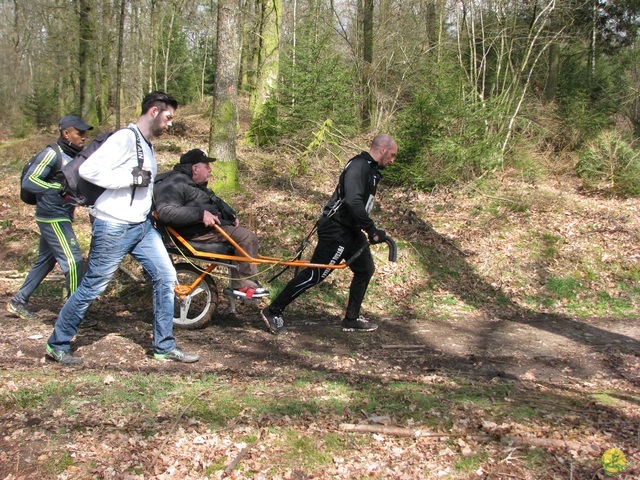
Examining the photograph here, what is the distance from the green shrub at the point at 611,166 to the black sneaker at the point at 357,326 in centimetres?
758

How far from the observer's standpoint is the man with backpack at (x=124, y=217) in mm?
4359

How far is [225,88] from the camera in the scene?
927 centimetres

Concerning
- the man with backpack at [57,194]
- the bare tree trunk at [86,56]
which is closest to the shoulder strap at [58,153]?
the man with backpack at [57,194]

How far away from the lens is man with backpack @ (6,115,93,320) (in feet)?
18.4

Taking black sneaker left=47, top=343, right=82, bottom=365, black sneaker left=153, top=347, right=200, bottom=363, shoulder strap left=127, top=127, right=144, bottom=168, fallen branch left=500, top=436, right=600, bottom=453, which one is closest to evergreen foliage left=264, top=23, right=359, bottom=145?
shoulder strap left=127, top=127, right=144, bottom=168

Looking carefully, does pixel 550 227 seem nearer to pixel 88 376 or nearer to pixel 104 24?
pixel 88 376

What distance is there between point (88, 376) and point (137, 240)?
1162 millimetres

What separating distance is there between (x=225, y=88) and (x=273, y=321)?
4784mm

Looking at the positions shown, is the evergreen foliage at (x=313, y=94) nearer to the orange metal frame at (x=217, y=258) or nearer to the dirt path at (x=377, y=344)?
the dirt path at (x=377, y=344)

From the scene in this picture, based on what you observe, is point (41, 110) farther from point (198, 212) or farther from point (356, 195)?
point (356, 195)

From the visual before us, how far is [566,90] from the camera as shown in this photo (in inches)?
644

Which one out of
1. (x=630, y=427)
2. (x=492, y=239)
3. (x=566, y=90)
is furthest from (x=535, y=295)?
(x=566, y=90)

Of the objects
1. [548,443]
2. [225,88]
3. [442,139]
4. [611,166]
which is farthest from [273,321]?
[611,166]

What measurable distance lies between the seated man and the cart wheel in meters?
0.29
